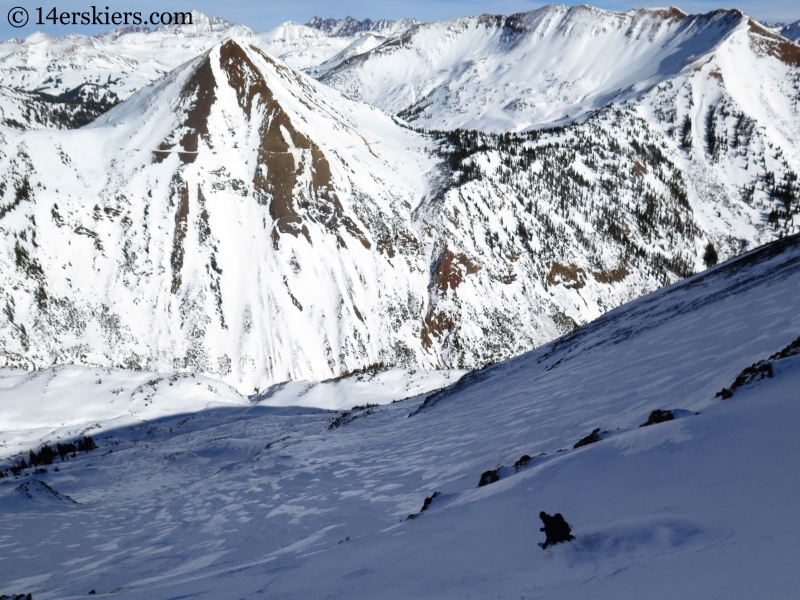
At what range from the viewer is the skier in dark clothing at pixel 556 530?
5.22m

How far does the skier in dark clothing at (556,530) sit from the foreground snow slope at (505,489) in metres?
0.10

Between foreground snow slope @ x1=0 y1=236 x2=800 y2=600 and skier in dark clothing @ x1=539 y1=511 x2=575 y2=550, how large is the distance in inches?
4.1

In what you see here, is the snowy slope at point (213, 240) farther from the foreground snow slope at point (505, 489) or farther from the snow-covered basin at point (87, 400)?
the foreground snow slope at point (505, 489)

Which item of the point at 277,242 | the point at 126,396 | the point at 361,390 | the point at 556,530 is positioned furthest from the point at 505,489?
the point at 277,242

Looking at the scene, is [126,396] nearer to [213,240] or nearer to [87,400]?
[87,400]

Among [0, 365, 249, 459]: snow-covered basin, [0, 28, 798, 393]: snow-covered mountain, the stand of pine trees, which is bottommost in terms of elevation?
the stand of pine trees

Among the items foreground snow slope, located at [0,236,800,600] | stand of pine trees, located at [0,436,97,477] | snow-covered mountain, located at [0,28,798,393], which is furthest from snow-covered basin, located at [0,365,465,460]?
snow-covered mountain, located at [0,28,798,393]

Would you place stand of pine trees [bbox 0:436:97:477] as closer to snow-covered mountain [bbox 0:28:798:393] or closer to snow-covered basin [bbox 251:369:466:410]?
snow-covered basin [bbox 251:369:466:410]

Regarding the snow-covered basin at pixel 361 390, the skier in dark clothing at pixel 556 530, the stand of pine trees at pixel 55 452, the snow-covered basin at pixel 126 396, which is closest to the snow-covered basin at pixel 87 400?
the snow-covered basin at pixel 126 396

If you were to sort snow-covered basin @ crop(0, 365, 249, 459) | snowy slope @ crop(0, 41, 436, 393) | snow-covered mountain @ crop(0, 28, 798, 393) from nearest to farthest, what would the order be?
snow-covered basin @ crop(0, 365, 249, 459)
snowy slope @ crop(0, 41, 436, 393)
snow-covered mountain @ crop(0, 28, 798, 393)

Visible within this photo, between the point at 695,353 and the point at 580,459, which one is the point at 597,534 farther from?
the point at 695,353

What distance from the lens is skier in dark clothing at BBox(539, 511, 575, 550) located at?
522 centimetres

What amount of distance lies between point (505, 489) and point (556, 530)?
8.86 ft

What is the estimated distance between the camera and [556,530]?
5285 mm
